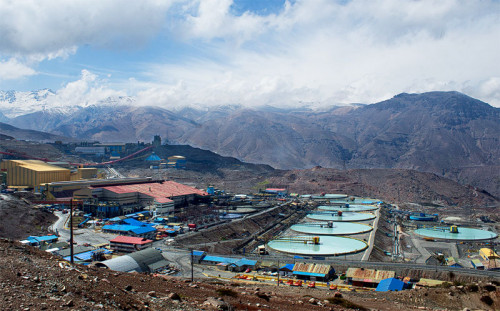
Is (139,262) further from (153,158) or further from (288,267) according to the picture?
(153,158)

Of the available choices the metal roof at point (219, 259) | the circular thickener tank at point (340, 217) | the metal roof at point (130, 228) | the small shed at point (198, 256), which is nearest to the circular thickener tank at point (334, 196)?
the circular thickener tank at point (340, 217)

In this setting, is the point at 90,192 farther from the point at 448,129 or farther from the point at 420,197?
the point at 448,129

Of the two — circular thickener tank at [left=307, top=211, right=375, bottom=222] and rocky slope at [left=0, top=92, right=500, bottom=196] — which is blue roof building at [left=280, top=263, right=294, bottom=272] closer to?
circular thickener tank at [left=307, top=211, right=375, bottom=222]

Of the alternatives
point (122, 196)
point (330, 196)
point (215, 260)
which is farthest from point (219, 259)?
point (330, 196)

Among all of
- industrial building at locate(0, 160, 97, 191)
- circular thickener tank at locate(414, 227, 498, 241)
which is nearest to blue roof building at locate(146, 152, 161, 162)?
industrial building at locate(0, 160, 97, 191)

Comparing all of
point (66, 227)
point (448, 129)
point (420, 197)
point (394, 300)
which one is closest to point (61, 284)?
point (394, 300)

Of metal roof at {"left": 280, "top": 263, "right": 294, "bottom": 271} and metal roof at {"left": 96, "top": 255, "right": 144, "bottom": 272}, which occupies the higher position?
metal roof at {"left": 96, "top": 255, "right": 144, "bottom": 272}
